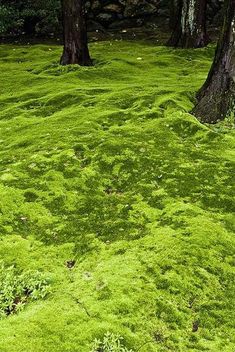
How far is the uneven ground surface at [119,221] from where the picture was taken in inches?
137

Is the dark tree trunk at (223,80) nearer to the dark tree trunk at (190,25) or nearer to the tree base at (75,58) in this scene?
the tree base at (75,58)

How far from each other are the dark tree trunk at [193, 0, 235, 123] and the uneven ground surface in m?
0.29

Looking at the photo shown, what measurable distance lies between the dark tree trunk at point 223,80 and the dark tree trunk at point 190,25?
7.45 meters

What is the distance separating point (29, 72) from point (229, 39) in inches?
271

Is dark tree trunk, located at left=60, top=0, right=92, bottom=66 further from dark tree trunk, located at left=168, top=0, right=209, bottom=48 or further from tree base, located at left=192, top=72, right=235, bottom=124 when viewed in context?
tree base, located at left=192, top=72, right=235, bottom=124

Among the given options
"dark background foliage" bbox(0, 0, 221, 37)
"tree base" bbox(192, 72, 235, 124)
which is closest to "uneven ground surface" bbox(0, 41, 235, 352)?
"tree base" bbox(192, 72, 235, 124)

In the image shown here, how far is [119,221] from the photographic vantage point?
486 centimetres

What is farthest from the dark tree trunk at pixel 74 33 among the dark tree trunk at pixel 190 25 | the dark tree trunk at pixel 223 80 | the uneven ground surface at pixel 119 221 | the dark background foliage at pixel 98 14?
the dark background foliage at pixel 98 14

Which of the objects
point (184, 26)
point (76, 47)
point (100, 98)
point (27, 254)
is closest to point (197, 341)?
point (27, 254)

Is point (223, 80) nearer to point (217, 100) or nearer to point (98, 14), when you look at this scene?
point (217, 100)

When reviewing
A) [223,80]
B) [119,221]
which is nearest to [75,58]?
[223,80]

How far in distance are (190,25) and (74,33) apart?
4.62 meters

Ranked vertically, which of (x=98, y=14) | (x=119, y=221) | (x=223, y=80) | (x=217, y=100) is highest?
(x=98, y=14)

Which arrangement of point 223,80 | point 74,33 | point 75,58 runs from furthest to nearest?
1. point 75,58
2. point 74,33
3. point 223,80
